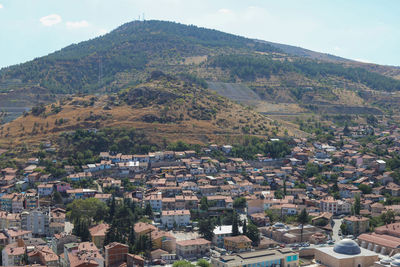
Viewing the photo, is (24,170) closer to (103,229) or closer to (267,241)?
(103,229)

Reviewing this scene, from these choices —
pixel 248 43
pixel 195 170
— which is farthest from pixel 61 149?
pixel 248 43

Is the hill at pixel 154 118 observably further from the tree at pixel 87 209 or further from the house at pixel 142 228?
the house at pixel 142 228

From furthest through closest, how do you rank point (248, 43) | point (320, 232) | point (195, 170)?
point (248, 43), point (195, 170), point (320, 232)

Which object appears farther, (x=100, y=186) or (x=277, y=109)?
(x=277, y=109)

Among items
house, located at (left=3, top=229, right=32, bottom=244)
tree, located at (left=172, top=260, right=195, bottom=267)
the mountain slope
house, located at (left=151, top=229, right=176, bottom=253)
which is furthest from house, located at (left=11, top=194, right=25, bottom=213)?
the mountain slope

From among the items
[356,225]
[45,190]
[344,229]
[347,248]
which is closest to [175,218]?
[45,190]

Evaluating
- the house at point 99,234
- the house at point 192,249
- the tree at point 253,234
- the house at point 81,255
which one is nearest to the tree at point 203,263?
the house at point 192,249
